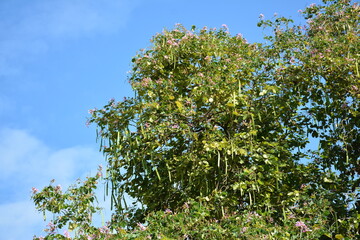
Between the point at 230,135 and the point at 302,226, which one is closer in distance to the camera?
the point at 302,226

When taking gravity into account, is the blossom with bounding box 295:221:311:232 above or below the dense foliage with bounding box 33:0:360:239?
below

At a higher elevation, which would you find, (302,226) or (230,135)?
(230,135)

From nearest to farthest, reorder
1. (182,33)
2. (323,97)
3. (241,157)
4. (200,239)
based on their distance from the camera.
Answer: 1. (200,239)
2. (241,157)
3. (323,97)
4. (182,33)

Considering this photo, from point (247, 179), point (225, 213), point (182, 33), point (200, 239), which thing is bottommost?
point (200, 239)

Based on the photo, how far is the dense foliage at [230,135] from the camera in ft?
25.6

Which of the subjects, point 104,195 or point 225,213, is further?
point 104,195

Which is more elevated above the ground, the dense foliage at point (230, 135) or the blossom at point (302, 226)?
the dense foliage at point (230, 135)

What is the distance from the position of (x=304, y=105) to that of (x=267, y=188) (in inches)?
82.8

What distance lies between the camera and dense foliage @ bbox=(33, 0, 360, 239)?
7.80 meters

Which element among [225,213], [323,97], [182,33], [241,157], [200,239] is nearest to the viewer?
[200,239]

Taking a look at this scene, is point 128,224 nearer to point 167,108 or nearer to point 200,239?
point 167,108

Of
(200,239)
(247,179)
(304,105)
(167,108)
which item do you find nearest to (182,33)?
(167,108)

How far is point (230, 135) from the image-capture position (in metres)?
8.52

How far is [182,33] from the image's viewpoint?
966 cm
